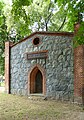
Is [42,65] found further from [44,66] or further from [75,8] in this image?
[75,8]

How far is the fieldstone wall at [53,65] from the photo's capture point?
1335 cm

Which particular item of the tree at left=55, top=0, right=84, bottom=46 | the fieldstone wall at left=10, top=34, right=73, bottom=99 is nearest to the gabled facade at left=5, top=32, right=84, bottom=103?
the fieldstone wall at left=10, top=34, right=73, bottom=99

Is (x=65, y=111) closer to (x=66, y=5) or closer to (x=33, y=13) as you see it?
(x=66, y=5)

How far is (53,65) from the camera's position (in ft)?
46.6

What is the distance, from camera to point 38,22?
2634 cm

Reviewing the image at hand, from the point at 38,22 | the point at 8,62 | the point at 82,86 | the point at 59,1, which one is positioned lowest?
the point at 82,86

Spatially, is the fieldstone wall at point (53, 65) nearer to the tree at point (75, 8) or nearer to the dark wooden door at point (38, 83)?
the dark wooden door at point (38, 83)

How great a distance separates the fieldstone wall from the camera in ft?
43.8

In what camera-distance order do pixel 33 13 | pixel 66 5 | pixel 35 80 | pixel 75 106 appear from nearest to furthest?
pixel 66 5
pixel 75 106
pixel 35 80
pixel 33 13

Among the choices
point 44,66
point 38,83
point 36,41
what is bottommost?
point 38,83

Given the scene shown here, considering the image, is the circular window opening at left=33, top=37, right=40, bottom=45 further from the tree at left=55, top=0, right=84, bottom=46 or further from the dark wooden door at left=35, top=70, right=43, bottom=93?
the tree at left=55, top=0, right=84, bottom=46

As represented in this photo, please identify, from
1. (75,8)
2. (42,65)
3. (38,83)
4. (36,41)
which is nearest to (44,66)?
(42,65)

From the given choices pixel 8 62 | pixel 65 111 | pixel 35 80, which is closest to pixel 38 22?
pixel 8 62

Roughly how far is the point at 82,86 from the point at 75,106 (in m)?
1.14
